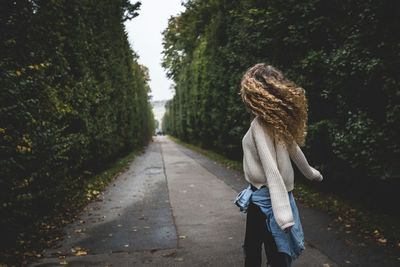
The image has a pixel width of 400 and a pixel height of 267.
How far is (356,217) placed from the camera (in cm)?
535

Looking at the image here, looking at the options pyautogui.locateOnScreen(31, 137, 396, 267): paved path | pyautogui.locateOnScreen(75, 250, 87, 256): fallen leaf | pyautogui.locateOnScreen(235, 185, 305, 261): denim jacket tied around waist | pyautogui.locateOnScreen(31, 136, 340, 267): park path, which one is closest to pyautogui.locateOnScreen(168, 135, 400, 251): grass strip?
pyautogui.locateOnScreen(31, 137, 396, 267): paved path

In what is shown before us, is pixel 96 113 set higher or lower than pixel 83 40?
lower

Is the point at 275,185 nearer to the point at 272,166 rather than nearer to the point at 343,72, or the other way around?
the point at 272,166

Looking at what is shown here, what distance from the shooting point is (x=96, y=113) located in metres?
9.90

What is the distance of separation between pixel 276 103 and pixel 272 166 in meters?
0.43

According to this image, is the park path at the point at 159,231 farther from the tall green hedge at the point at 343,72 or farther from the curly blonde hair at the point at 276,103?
the curly blonde hair at the point at 276,103

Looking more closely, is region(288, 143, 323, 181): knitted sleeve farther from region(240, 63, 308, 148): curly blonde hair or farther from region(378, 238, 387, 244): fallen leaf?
region(378, 238, 387, 244): fallen leaf

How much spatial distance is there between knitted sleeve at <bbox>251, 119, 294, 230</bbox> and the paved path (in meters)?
2.07

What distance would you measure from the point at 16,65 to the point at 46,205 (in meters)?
2.18

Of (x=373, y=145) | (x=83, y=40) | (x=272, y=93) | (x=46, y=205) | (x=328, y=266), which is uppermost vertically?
(x=83, y=40)

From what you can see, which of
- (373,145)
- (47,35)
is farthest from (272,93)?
(47,35)

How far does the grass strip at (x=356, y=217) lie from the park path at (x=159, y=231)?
112 cm

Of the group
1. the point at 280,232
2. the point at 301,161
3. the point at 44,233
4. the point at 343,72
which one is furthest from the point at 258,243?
the point at 343,72

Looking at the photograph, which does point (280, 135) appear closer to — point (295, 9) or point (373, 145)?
point (373, 145)
